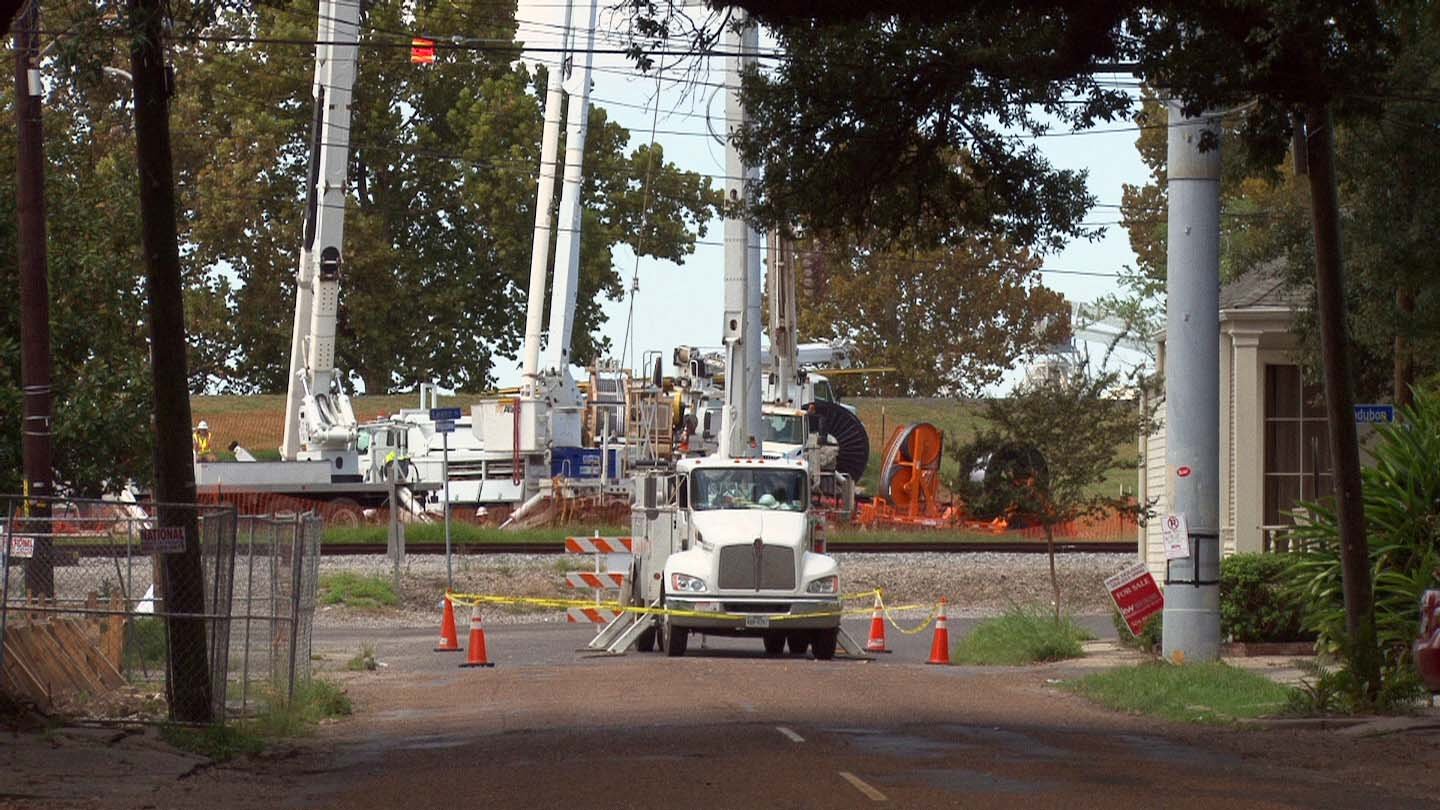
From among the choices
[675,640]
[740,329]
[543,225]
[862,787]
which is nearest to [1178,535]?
[675,640]

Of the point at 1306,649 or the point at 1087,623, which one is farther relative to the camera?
the point at 1087,623

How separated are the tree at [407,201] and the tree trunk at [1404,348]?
35300 millimetres

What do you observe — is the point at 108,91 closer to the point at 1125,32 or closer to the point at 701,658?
the point at 701,658

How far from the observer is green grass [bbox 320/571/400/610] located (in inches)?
1261

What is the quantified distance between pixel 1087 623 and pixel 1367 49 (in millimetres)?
15396

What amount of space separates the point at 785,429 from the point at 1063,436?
15.3 m

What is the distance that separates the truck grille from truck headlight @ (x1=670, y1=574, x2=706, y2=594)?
0.26 m

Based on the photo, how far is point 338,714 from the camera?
18969 millimetres

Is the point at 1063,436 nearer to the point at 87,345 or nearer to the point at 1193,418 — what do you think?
the point at 1193,418

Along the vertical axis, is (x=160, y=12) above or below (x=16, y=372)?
above

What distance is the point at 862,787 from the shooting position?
486 inches

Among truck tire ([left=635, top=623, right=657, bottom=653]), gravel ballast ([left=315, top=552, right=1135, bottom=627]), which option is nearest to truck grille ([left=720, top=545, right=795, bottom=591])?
truck tire ([left=635, top=623, right=657, bottom=653])

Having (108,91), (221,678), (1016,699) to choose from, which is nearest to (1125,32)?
(1016,699)

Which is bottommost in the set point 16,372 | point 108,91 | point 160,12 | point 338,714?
point 338,714
